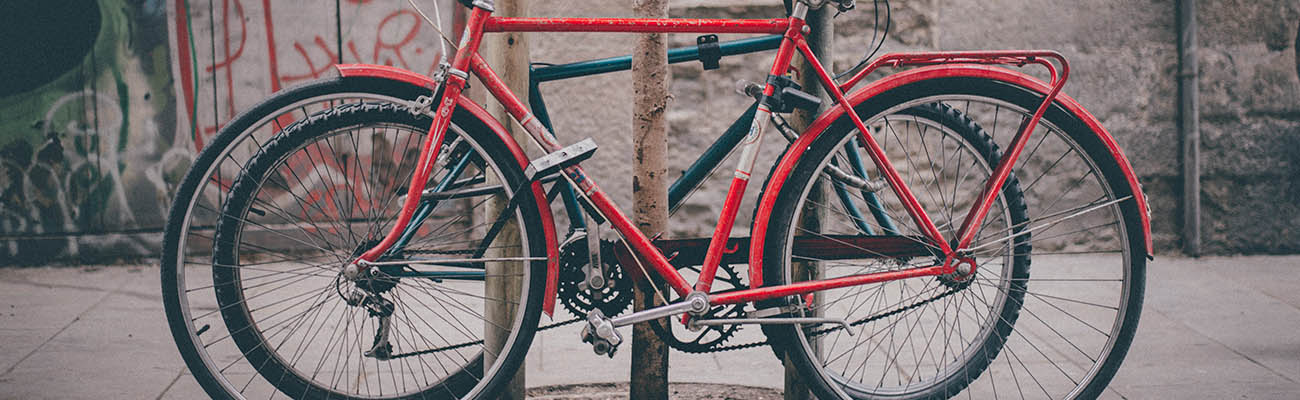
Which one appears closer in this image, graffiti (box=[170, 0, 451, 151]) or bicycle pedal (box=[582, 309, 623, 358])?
bicycle pedal (box=[582, 309, 623, 358])

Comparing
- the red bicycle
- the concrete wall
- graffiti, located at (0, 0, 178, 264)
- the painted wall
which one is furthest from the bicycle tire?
graffiti, located at (0, 0, 178, 264)

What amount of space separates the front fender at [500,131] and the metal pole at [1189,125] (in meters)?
4.19

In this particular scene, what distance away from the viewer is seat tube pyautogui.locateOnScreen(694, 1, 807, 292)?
8.63 ft

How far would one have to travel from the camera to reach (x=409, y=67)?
5.81 metres

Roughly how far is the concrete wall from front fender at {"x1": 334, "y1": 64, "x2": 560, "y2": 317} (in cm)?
293

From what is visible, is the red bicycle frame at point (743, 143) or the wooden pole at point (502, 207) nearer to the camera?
the red bicycle frame at point (743, 143)

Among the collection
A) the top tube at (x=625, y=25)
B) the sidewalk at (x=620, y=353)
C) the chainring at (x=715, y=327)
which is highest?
the top tube at (x=625, y=25)

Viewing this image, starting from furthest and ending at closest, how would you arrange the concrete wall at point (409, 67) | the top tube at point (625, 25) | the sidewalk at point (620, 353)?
the concrete wall at point (409, 67), the sidewalk at point (620, 353), the top tube at point (625, 25)

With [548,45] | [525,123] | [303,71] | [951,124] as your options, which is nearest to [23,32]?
[303,71]

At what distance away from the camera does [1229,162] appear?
5.72 metres

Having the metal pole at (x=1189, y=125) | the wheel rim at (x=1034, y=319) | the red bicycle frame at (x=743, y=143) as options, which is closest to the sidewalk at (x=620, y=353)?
the wheel rim at (x=1034, y=319)

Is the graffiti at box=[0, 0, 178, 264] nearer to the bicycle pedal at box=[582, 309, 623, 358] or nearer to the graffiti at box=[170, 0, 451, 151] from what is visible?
the graffiti at box=[170, 0, 451, 151]

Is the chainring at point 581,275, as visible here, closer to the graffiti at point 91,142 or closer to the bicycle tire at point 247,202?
the bicycle tire at point 247,202

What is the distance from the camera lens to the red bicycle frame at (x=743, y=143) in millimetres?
2572
